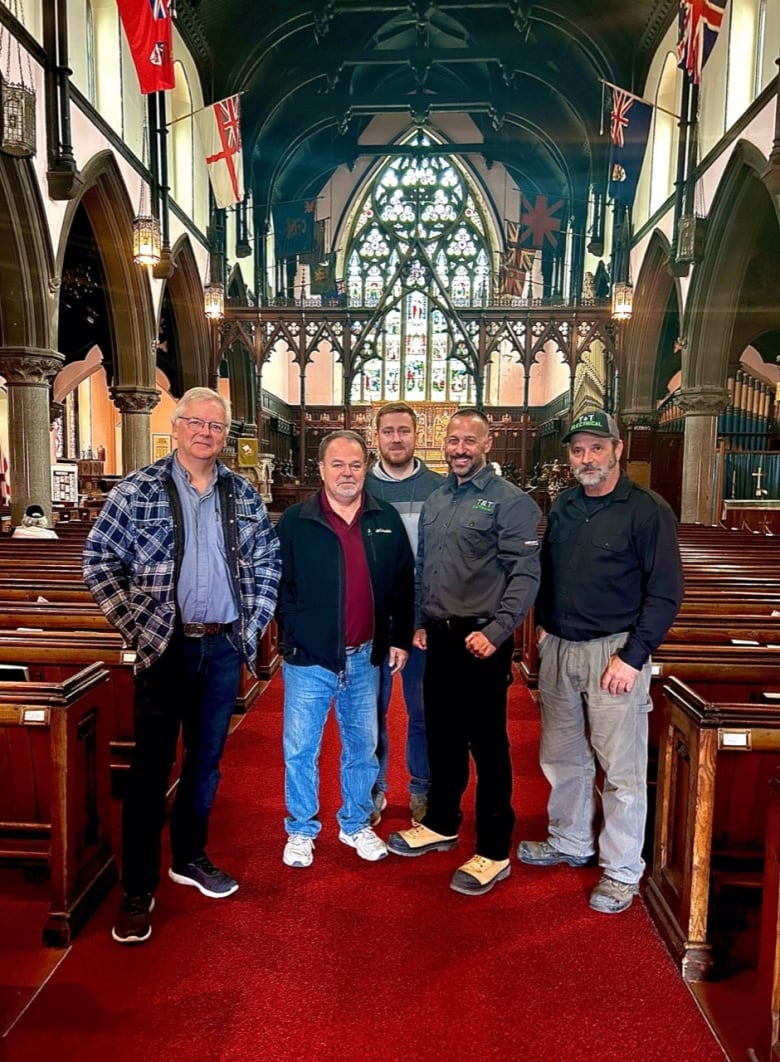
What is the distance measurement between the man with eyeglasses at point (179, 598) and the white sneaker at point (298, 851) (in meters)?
0.49

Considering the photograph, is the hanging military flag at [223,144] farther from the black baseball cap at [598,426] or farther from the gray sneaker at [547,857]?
the gray sneaker at [547,857]

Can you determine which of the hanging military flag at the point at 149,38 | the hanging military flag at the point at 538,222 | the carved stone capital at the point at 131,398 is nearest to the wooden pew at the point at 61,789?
the hanging military flag at the point at 149,38

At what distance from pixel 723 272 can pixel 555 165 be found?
372 inches

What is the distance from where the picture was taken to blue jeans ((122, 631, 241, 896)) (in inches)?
93.4

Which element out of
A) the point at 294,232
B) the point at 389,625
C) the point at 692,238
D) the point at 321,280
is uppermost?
the point at 294,232

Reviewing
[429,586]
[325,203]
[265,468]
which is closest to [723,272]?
[265,468]

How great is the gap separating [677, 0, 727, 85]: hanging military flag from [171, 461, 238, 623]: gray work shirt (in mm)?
9026

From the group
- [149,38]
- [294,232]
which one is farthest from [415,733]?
[294,232]

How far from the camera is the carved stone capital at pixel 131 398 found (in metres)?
11.8

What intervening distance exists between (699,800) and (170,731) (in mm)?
1771

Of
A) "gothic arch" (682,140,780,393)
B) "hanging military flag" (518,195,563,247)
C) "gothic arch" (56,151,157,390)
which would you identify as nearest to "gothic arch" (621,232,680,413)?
"gothic arch" (682,140,780,393)

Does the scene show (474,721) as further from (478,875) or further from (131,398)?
(131,398)

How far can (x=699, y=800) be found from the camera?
7.41ft

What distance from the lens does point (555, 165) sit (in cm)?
1822
